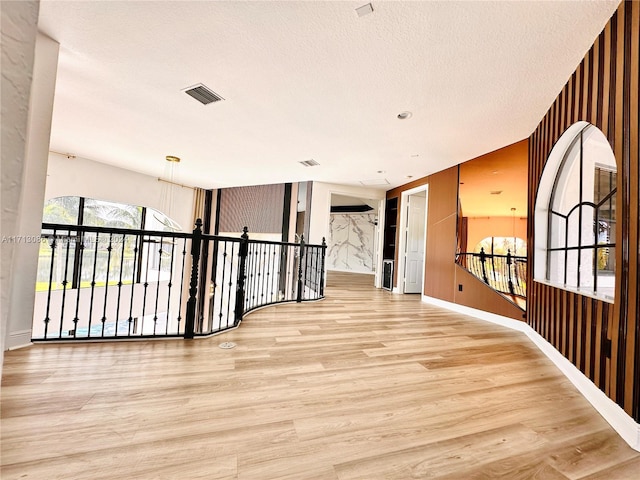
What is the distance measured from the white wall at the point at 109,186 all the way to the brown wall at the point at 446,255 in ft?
21.8

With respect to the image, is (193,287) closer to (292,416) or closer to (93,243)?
(292,416)

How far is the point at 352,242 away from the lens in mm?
11773

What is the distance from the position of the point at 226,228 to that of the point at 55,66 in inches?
261

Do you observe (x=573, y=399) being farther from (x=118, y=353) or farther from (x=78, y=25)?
(x=78, y=25)

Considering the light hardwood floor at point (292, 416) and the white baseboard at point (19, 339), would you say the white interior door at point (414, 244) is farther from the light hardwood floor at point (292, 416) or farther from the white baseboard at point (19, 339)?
the white baseboard at point (19, 339)

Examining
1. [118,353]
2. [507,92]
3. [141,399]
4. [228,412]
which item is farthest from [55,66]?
[507,92]

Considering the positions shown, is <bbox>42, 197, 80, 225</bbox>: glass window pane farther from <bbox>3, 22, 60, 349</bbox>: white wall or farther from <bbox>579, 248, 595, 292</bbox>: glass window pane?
<bbox>579, 248, 595, 292</bbox>: glass window pane

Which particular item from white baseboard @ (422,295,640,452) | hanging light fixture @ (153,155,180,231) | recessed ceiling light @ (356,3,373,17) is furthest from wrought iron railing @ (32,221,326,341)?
white baseboard @ (422,295,640,452)

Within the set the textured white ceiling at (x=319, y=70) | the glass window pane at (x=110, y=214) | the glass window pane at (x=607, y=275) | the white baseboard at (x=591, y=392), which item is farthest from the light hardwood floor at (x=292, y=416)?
the glass window pane at (x=110, y=214)

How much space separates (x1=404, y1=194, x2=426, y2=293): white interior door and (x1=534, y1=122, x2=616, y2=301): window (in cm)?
327

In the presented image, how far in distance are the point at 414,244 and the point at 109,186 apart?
7.12 m

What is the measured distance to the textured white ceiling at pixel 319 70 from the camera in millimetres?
1956

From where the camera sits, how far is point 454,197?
503 cm

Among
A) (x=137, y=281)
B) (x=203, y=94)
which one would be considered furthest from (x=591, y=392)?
(x=137, y=281)
